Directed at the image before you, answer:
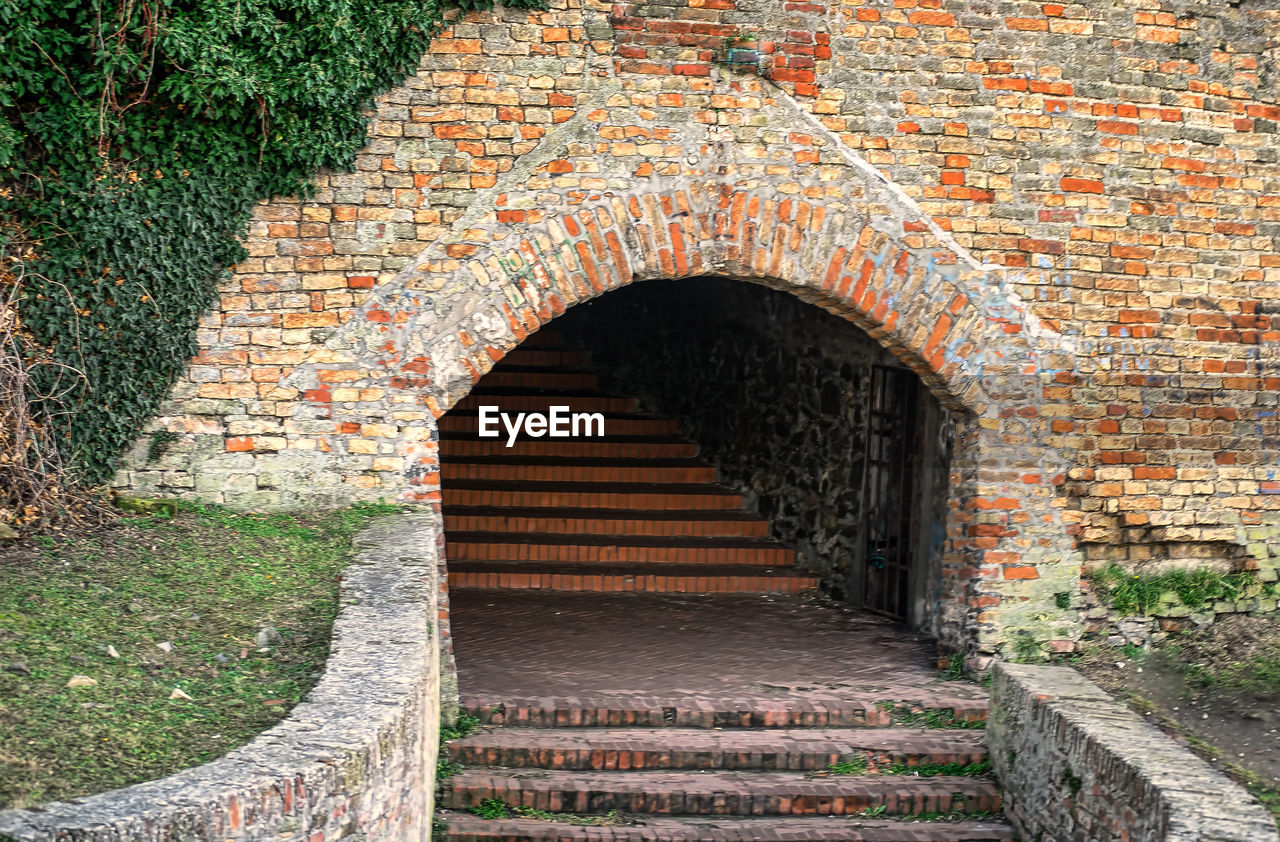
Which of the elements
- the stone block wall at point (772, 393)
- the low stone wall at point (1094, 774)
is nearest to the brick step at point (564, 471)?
the stone block wall at point (772, 393)

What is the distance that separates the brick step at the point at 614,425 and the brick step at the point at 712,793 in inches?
203

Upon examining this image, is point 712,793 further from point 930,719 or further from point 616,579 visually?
point 616,579

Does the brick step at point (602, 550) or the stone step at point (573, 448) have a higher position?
the stone step at point (573, 448)

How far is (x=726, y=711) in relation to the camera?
21.4ft

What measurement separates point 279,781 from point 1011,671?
14.3 feet

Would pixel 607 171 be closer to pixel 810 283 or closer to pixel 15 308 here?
pixel 810 283

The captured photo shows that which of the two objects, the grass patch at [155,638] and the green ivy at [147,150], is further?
the green ivy at [147,150]

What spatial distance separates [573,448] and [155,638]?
20.2 ft

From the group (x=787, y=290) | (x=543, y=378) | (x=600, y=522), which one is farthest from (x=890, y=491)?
(x=543, y=378)

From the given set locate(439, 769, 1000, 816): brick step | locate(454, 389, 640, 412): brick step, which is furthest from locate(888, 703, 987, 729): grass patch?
locate(454, 389, 640, 412): brick step

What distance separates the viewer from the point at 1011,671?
6.65m

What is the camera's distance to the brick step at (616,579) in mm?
8914

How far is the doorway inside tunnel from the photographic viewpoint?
855cm

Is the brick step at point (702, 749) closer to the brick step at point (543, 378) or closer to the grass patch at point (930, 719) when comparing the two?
the grass patch at point (930, 719)
